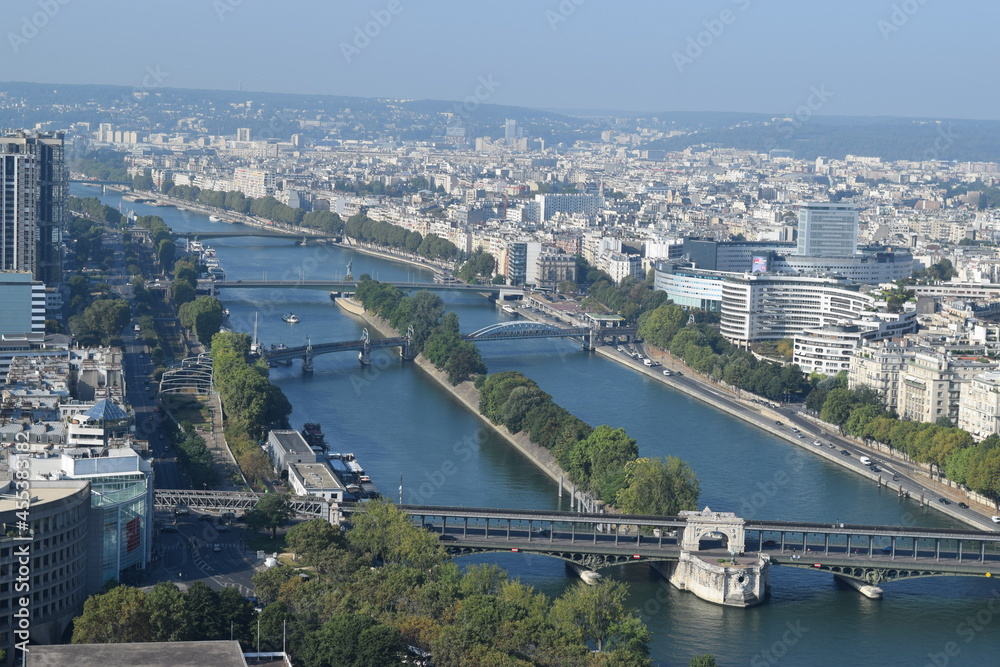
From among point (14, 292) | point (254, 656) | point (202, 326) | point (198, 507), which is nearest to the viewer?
point (254, 656)

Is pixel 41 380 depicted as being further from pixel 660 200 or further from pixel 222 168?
pixel 222 168

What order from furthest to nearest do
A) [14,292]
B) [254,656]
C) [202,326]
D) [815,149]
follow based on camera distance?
[815,149], [202,326], [14,292], [254,656]

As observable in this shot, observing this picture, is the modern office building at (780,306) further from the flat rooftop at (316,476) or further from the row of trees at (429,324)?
the flat rooftop at (316,476)

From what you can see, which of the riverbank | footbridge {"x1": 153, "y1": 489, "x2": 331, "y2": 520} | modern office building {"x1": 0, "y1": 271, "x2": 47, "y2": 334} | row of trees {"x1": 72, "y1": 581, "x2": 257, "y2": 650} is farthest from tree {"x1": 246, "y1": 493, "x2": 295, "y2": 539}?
modern office building {"x1": 0, "y1": 271, "x2": 47, "y2": 334}

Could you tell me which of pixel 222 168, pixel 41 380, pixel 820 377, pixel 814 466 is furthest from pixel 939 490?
pixel 222 168

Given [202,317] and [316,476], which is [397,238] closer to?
[202,317]

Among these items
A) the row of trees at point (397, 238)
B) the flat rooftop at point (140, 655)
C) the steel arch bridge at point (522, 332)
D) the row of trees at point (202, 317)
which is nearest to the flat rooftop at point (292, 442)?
the flat rooftop at point (140, 655)

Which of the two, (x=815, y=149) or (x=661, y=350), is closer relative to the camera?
(x=661, y=350)
